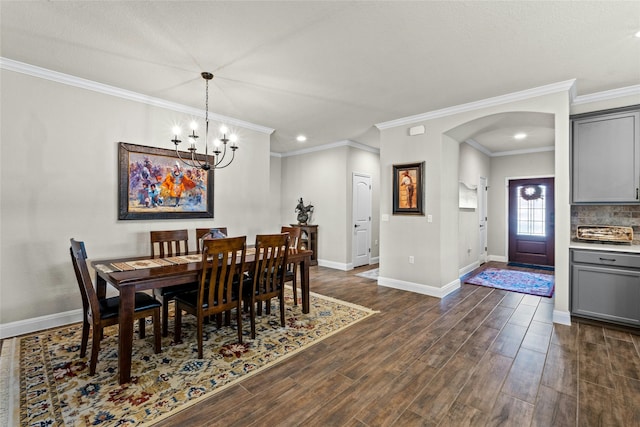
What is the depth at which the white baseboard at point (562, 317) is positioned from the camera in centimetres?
322

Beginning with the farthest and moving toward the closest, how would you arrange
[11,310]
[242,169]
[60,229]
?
[242,169] < [60,229] < [11,310]

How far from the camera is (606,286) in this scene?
3.12m

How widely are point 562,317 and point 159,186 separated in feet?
16.4

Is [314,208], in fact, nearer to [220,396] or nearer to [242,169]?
[242,169]

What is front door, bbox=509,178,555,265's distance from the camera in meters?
6.29

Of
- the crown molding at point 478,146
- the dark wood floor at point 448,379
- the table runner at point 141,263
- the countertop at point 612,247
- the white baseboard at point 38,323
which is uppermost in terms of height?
the crown molding at point 478,146

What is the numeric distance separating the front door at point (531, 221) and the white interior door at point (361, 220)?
10.9 ft

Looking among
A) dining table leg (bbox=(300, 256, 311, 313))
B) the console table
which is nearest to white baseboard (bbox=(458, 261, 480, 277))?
the console table

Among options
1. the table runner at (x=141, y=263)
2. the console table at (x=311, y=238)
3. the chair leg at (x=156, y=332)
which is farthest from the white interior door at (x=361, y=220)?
the chair leg at (x=156, y=332)

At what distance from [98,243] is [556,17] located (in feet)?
15.5

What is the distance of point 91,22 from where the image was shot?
2.25 m

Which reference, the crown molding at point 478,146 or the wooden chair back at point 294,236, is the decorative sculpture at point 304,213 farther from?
the crown molding at point 478,146

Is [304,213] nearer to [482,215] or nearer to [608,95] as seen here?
[482,215]

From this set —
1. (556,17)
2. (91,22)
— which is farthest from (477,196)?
(91,22)
